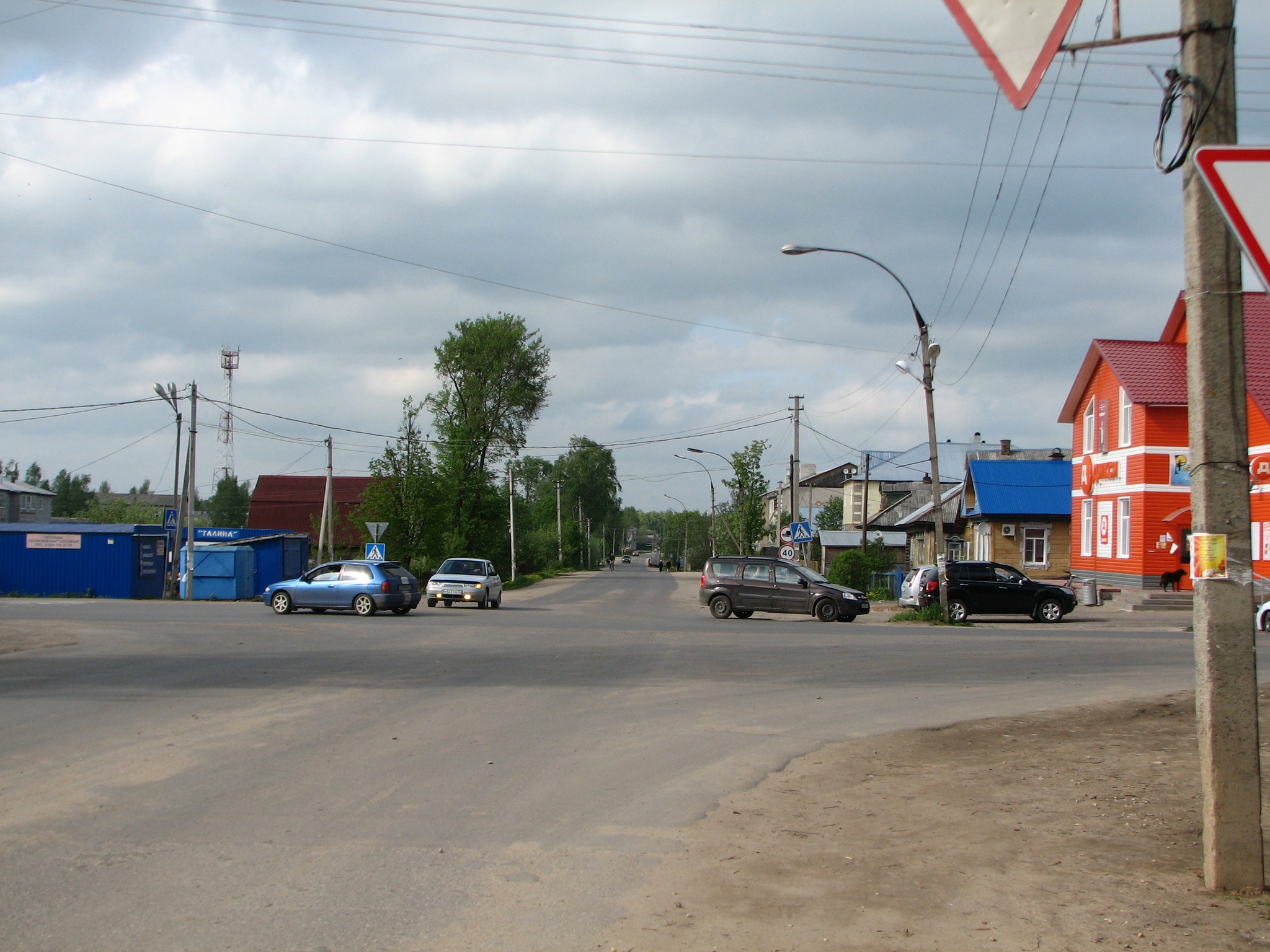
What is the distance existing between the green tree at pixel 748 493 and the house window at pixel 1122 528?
2017 centimetres

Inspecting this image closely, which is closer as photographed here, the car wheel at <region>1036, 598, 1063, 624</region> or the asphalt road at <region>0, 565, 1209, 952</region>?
the asphalt road at <region>0, 565, 1209, 952</region>

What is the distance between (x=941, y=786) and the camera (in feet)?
26.7

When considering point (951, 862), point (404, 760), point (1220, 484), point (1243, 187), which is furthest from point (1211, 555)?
point (404, 760)

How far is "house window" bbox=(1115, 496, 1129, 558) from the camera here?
37.4 m

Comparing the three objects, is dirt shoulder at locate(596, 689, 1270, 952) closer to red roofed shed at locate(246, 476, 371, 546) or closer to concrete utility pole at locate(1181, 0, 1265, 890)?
concrete utility pole at locate(1181, 0, 1265, 890)

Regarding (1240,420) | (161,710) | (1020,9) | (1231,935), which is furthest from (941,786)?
(161,710)

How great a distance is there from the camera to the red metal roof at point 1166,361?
34188 millimetres

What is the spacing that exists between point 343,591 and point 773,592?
1160 cm

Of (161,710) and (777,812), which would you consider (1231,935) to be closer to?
(777,812)

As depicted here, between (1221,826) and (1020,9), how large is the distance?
4038mm

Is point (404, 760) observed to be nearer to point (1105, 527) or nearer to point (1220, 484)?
point (1220, 484)

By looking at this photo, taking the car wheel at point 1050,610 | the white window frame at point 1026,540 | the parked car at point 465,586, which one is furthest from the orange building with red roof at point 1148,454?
the parked car at point 465,586

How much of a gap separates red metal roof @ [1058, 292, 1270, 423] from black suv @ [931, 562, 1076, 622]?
949cm

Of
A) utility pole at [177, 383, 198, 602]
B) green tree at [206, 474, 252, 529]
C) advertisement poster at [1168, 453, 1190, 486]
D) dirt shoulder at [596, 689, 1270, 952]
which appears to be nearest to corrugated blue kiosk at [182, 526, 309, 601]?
utility pole at [177, 383, 198, 602]
